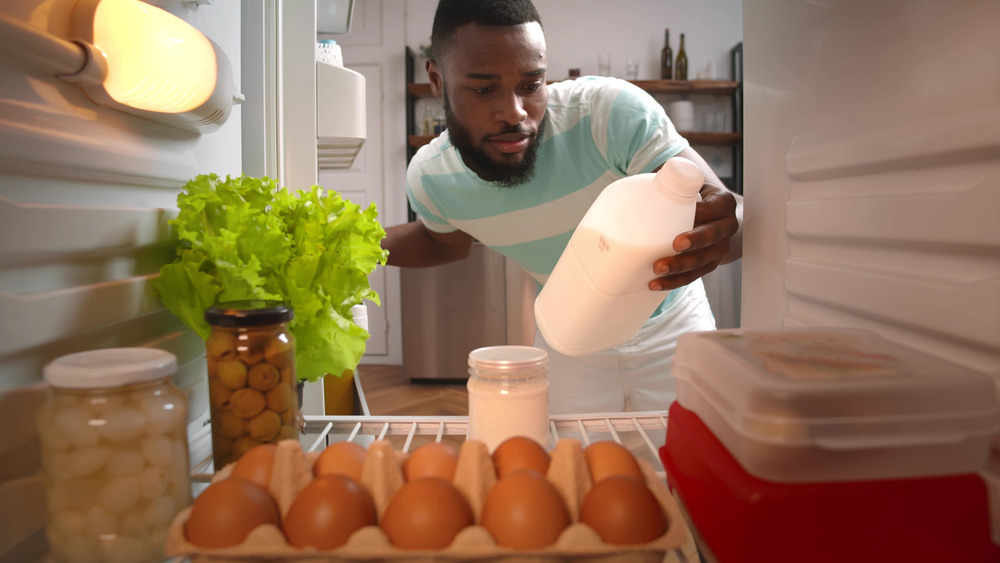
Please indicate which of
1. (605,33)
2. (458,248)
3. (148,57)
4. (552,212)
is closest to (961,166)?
(148,57)

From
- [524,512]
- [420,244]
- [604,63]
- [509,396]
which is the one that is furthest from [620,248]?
[604,63]

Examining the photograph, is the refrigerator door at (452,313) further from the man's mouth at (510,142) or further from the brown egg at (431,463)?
the brown egg at (431,463)

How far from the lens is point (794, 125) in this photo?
0.76 m

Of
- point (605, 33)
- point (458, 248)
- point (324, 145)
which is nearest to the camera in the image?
point (324, 145)

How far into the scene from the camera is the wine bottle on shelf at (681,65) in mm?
3967

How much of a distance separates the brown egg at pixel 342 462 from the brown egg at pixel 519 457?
0.38 ft

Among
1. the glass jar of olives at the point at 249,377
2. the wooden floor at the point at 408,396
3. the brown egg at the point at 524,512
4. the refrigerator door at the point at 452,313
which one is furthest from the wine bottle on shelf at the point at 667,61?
the brown egg at the point at 524,512

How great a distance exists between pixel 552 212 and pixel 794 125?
0.70 meters

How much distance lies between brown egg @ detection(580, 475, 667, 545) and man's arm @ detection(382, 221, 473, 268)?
3.99 ft

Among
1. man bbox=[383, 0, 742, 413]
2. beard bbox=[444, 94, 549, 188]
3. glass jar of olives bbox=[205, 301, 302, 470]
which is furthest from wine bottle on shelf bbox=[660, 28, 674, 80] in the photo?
glass jar of olives bbox=[205, 301, 302, 470]

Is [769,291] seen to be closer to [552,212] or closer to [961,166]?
[961,166]

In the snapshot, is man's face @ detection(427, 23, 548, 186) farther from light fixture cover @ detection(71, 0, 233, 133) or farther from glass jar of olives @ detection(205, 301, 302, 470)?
glass jar of olives @ detection(205, 301, 302, 470)

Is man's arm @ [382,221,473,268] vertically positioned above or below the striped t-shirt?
below

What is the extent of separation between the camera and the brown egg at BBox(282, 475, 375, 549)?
0.44m
